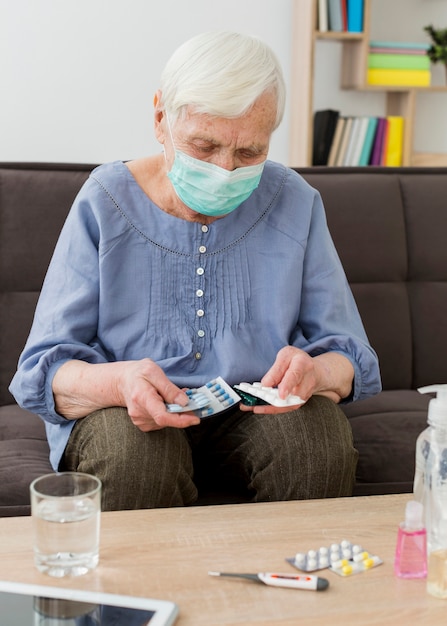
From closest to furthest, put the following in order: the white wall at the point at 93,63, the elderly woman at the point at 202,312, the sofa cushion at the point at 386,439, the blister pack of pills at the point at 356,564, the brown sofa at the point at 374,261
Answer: the blister pack of pills at the point at 356,564 → the elderly woman at the point at 202,312 → the sofa cushion at the point at 386,439 → the brown sofa at the point at 374,261 → the white wall at the point at 93,63

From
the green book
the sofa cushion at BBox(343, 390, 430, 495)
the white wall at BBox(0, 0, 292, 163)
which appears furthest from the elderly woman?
the green book

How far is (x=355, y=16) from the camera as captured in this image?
358 cm

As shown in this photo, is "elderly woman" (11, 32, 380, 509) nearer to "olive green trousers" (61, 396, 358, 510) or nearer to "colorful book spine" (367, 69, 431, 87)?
A: "olive green trousers" (61, 396, 358, 510)

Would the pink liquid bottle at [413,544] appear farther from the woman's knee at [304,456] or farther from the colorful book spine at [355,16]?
the colorful book spine at [355,16]

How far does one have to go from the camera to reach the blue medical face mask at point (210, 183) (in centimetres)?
148

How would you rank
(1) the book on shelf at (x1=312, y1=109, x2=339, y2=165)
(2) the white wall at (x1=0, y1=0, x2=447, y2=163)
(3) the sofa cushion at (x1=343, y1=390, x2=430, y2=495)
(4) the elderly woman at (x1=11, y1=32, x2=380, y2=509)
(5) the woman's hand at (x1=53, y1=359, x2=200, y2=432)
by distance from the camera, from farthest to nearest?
(1) the book on shelf at (x1=312, y1=109, x2=339, y2=165)
(2) the white wall at (x1=0, y1=0, x2=447, y2=163)
(3) the sofa cushion at (x1=343, y1=390, x2=430, y2=495)
(4) the elderly woman at (x1=11, y1=32, x2=380, y2=509)
(5) the woman's hand at (x1=53, y1=359, x2=200, y2=432)

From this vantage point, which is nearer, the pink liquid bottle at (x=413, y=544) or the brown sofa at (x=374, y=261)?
the pink liquid bottle at (x=413, y=544)

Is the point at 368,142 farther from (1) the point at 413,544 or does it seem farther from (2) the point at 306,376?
(1) the point at 413,544

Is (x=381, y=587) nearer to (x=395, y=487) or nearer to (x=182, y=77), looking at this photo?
(x=395, y=487)

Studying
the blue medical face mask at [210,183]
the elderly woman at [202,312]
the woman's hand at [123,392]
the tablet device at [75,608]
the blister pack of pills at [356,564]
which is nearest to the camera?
the tablet device at [75,608]

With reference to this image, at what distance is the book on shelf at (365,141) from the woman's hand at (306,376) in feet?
A: 7.41

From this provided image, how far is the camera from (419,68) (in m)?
3.75

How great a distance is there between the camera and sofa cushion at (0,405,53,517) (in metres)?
1.49

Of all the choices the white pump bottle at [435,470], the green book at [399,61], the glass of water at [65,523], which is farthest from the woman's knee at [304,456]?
the green book at [399,61]
